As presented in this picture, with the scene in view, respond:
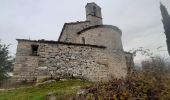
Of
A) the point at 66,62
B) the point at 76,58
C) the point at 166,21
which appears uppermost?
the point at 166,21

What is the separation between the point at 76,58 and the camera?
48.6ft

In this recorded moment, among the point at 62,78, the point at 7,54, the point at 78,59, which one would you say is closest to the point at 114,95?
the point at 62,78

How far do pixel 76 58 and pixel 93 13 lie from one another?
10234 mm

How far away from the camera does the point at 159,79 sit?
6461 millimetres

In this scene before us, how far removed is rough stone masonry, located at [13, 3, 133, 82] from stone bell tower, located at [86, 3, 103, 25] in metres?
4.77

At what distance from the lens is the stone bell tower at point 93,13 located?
896 inches

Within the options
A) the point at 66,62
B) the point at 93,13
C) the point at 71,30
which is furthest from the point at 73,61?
the point at 93,13

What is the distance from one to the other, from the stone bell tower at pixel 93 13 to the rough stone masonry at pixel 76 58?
4.77m

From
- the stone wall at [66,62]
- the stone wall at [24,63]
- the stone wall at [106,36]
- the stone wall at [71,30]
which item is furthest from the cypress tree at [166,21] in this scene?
the stone wall at [24,63]

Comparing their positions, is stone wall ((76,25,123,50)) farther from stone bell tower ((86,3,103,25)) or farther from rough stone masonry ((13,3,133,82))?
stone bell tower ((86,3,103,25))

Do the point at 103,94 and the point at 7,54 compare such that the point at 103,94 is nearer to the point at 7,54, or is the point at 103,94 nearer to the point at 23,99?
the point at 23,99

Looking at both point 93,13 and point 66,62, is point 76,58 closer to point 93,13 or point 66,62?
point 66,62

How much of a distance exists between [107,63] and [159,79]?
956 cm

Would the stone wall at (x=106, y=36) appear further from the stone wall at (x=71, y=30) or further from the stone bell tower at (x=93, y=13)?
the stone bell tower at (x=93, y=13)
